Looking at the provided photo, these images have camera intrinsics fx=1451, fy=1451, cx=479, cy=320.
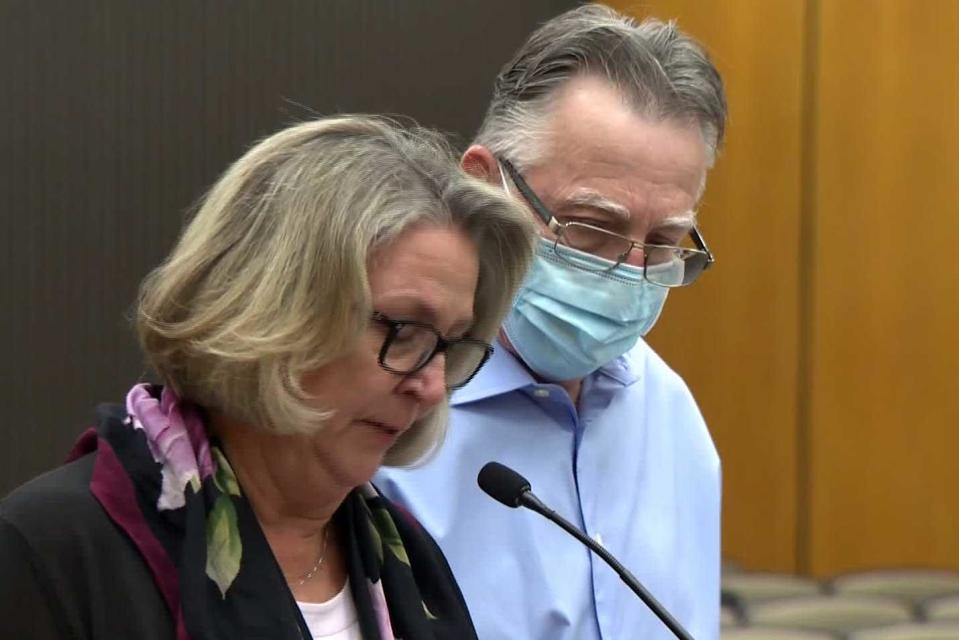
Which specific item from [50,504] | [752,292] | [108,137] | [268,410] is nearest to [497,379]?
[268,410]

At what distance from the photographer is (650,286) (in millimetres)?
1926

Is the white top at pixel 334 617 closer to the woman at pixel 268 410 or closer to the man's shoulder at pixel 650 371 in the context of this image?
the woman at pixel 268 410

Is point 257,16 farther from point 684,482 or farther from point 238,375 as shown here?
point 238,375

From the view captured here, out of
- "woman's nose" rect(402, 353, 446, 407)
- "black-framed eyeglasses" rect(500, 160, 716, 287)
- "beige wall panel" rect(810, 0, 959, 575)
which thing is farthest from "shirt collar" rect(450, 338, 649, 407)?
"beige wall panel" rect(810, 0, 959, 575)

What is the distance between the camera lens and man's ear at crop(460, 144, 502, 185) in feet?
6.33

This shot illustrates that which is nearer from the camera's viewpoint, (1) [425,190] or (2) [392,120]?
(1) [425,190]

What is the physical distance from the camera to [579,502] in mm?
1944

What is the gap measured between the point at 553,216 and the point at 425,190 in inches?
16.1

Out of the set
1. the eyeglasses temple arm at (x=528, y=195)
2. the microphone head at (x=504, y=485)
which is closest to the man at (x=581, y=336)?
the eyeglasses temple arm at (x=528, y=195)

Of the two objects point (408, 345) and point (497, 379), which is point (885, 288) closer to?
point (497, 379)

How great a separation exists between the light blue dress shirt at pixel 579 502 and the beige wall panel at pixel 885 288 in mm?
3264

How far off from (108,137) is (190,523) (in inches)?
107

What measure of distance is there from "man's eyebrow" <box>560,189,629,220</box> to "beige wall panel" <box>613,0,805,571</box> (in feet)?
11.4

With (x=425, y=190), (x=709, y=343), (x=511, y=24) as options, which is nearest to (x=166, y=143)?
(x=511, y=24)
